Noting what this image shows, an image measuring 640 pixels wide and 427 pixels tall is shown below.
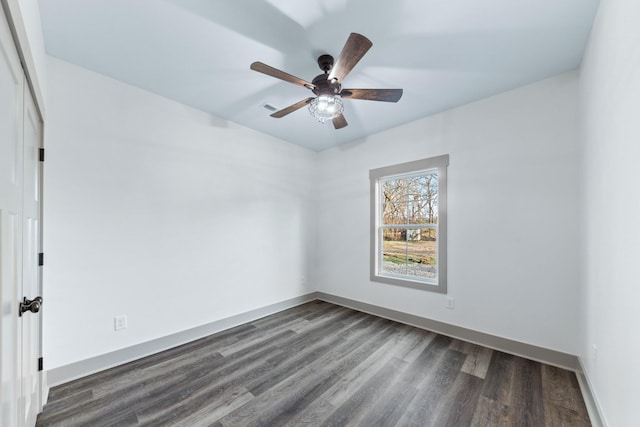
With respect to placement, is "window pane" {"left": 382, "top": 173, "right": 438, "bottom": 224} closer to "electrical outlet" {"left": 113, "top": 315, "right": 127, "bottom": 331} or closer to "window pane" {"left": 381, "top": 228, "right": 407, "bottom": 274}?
"window pane" {"left": 381, "top": 228, "right": 407, "bottom": 274}

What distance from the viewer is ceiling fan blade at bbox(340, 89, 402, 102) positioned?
2.00 metres

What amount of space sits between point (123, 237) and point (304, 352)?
2076mm

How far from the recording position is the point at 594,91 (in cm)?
177

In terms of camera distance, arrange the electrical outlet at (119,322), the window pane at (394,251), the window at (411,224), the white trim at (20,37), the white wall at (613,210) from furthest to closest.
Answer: the window pane at (394,251), the window at (411,224), the electrical outlet at (119,322), the white wall at (613,210), the white trim at (20,37)

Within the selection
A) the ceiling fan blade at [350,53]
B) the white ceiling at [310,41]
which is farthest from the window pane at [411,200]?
the ceiling fan blade at [350,53]

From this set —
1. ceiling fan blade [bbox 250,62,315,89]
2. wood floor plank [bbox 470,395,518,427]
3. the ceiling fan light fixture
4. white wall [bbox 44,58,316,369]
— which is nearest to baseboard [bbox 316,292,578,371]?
wood floor plank [bbox 470,395,518,427]

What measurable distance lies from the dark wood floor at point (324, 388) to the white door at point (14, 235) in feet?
1.94

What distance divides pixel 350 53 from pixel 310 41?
19.0 inches

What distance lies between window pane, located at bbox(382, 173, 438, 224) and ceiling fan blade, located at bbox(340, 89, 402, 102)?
1501mm

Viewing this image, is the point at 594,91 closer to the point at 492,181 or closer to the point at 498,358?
the point at 492,181

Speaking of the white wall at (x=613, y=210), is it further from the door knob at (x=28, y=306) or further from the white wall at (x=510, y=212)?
the door knob at (x=28, y=306)

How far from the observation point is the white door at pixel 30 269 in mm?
1307

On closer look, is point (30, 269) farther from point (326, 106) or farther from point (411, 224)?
point (411, 224)

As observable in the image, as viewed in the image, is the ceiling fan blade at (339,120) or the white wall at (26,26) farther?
the ceiling fan blade at (339,120)
